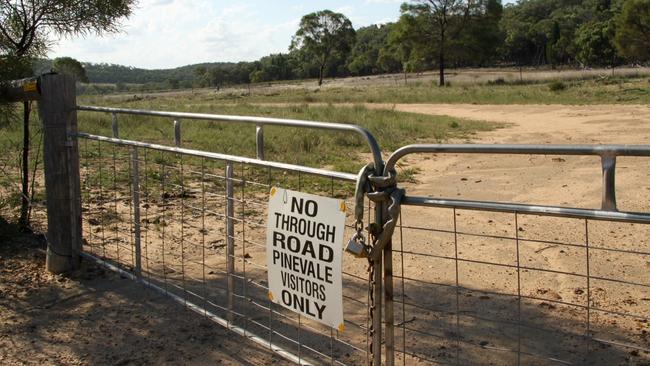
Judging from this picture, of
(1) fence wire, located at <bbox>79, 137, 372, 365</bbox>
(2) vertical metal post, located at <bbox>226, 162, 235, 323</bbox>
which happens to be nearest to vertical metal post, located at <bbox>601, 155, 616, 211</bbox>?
(1) fence wire, located at <bbox>79, 137, 372, 365</bbox>

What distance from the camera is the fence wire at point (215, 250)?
169 inches

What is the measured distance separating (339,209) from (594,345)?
203 centimetres

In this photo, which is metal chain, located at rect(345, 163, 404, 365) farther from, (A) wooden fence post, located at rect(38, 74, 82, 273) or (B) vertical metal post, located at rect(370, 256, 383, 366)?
(A) wooden fence post, located at rect(38, 74, 82, 273)

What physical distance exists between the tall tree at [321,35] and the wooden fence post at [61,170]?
84335 millimetres

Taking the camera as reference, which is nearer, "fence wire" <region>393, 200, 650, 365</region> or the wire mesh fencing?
the wire mesh fencing

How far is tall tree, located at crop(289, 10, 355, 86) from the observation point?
89.2 metres

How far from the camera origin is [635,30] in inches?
2071

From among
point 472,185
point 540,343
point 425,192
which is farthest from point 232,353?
point 472,185

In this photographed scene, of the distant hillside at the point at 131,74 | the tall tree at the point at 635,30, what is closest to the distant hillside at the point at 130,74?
the distant hillside at the point at 131,74

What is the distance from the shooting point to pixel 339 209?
3.14m

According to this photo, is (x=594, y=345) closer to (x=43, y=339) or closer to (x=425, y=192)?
(x=43, y=339)

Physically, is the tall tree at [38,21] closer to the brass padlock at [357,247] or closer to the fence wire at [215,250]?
the fence wire at [215,250]

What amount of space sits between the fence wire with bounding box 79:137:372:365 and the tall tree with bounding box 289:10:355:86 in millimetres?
80983

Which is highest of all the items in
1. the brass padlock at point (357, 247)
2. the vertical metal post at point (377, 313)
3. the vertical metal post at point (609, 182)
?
the vertical metal post at point (609, 182)
